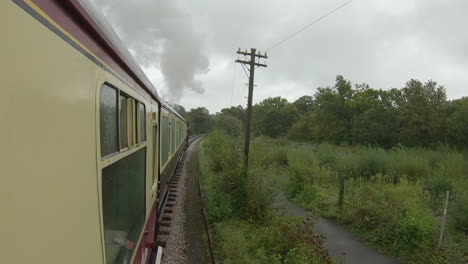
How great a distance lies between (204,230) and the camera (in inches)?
266

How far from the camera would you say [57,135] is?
100 cm

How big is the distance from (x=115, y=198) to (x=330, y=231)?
685 centimetres

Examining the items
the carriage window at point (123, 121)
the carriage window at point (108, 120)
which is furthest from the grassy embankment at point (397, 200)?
the carriage window at point (108, 120)

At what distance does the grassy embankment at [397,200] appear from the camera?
5930 millimetres

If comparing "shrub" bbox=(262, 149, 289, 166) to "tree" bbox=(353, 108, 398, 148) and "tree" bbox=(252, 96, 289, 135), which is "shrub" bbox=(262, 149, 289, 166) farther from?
"tree" bbox=(252, 96, 289, 135)

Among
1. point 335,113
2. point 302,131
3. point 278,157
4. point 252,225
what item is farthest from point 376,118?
point 252,225

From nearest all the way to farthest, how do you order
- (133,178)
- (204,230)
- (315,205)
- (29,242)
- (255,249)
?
(29,242), (133,178), (255,249), (204,230), (315,205)

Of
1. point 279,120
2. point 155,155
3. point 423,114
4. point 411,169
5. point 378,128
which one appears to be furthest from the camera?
point 279,120

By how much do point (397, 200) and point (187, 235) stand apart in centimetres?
635

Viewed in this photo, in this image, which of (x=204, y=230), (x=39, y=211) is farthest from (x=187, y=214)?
(x=39, y=211)

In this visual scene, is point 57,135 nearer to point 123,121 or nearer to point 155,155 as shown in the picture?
point 123,121

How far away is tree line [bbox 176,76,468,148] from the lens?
2553 cm

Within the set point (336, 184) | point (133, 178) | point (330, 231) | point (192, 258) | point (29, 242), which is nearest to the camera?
point (29, 242)

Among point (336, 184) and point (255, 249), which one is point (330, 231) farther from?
point (336, 184)
